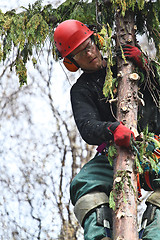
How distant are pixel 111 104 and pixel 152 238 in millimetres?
1210

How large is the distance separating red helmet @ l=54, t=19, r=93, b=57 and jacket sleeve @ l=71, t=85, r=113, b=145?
1.19ft

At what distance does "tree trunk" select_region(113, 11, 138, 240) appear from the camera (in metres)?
3.11

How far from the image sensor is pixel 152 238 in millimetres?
3270

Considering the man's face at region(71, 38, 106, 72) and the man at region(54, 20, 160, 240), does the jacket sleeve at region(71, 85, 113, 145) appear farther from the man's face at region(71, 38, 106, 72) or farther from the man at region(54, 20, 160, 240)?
the man's face at region(71, 38, 106, 72)


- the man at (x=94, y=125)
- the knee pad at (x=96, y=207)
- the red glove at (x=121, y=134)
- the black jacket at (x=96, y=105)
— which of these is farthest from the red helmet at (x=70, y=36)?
the knee pad at (x=96, y=207)

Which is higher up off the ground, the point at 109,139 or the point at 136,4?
the point at 136,4

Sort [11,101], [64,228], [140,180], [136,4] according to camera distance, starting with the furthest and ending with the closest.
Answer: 1. [11,101]
2. [64,228]
3. [136,4]
4. [140,180]

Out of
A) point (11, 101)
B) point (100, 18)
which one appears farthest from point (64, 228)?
point (100, 18)

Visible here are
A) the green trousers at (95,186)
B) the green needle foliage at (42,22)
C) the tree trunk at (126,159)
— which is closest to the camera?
the tree trunk at (126,159)

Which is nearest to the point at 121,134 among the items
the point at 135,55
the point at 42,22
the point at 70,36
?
the point at 135,55

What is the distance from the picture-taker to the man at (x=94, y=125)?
3.40m

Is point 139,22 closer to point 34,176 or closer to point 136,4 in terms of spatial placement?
point 136,4

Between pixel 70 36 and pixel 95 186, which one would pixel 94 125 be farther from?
pixel 70 36

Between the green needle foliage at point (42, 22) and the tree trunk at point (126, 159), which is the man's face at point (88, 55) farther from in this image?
the green needle foliage at point (42, 22)
